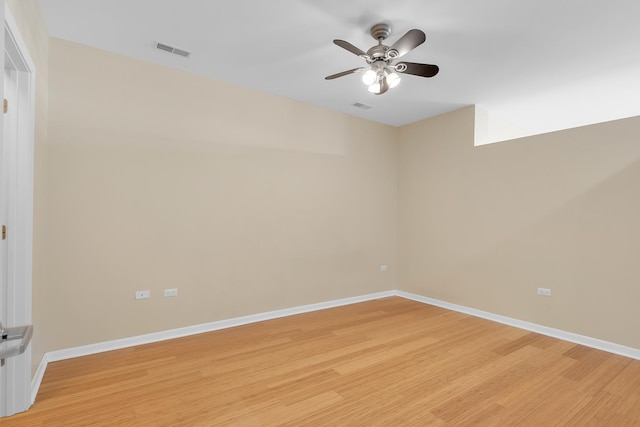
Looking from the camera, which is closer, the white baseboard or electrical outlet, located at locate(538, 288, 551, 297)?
the white baseboard

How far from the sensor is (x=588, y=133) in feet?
11.6

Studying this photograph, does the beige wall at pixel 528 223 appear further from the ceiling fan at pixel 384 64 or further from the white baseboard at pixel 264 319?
the ceiling fan at pixel 384 64

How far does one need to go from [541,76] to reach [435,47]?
142 centimetres

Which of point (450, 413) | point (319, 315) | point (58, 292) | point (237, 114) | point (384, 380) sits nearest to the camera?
point (450, 413)

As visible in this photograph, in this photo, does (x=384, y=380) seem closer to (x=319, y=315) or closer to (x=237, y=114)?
(x=319, y=315)

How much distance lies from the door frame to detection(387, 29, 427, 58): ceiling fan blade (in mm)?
2533

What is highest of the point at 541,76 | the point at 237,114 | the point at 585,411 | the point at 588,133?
the point at 541,76

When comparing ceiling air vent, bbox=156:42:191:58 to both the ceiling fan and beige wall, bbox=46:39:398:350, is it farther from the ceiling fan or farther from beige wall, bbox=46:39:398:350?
the ceiling fan

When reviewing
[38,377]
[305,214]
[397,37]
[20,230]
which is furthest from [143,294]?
[397,37]

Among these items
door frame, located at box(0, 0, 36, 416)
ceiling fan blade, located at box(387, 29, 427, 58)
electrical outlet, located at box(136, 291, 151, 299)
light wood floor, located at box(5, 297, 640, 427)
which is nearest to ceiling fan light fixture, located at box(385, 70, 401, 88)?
ceiling fan blade, located at box(387, 29, 427, 58)

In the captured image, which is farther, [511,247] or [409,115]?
[409,115]

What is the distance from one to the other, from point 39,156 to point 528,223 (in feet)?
16.4

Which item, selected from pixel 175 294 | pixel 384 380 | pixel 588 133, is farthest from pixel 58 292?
pixel 588 133

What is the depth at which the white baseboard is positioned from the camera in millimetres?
2977
